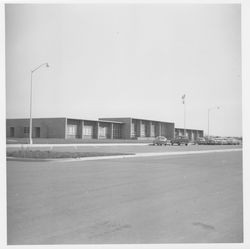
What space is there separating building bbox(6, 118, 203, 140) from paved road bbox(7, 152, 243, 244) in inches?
1549

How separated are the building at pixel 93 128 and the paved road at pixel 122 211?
129 ft

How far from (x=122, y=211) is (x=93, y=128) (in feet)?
218

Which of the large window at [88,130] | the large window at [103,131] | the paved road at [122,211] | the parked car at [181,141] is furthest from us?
the large window at [103,131]

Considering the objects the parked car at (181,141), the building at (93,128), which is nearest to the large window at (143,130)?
the building at (93,128)

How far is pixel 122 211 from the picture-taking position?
8.09m

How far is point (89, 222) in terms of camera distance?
7277mm

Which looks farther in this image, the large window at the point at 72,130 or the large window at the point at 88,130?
the large window at the point at 88,130

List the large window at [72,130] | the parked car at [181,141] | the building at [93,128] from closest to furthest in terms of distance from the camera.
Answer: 1. the parked car at [181,141]
2. the building at [93,128]
3. the large window at [72,130]

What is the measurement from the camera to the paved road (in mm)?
6770

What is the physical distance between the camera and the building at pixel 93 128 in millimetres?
63719

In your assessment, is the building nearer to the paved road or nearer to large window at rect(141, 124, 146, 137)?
large window at rect(141, 124, 146, 137)

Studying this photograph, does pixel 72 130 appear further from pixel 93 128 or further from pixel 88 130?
pixel 93 128

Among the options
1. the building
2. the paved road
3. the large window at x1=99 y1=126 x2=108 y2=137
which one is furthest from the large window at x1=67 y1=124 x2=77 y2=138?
the paved road

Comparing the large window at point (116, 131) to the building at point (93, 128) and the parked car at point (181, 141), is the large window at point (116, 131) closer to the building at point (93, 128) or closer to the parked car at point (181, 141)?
the building at point (93, 128)
